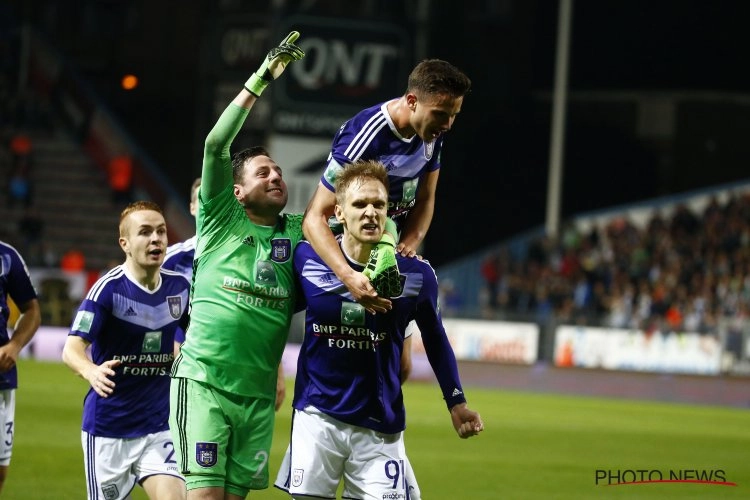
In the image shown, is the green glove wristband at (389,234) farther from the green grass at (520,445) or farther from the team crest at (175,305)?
the green grass at (520,445)

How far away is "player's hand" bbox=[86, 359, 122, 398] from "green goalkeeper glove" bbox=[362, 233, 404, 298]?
1561mm

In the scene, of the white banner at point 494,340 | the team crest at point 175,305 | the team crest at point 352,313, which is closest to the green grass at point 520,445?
the white banner at point 494,340

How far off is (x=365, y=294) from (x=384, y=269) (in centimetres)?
18

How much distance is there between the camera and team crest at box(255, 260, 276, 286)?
6.12 meters

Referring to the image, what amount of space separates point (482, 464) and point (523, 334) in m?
10.9

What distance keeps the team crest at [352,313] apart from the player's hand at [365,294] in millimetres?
174

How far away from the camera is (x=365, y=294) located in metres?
5.51

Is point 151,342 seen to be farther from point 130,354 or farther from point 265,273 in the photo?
point 265,273

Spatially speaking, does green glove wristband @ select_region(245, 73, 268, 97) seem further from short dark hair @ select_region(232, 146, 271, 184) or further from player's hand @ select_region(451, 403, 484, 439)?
player's hand @ select_region(451, 403, 484, 439)

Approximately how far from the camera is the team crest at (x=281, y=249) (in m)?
6.17

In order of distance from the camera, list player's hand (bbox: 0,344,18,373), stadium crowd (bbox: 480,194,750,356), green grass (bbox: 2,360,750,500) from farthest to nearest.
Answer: stadium crowd (bbox: 480,194,750,356) → green grass (bbox: 2,360,750,500) → player's hand (bbox: 0,344,18,373)

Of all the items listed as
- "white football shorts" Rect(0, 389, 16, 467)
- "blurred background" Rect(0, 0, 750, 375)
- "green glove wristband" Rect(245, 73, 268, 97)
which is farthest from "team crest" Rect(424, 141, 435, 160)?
"blurred background" Rect(0, 0, 750, 375)

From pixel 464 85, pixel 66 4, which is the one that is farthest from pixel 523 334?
pixel 66 4

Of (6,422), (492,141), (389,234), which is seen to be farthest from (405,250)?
(492,141)
